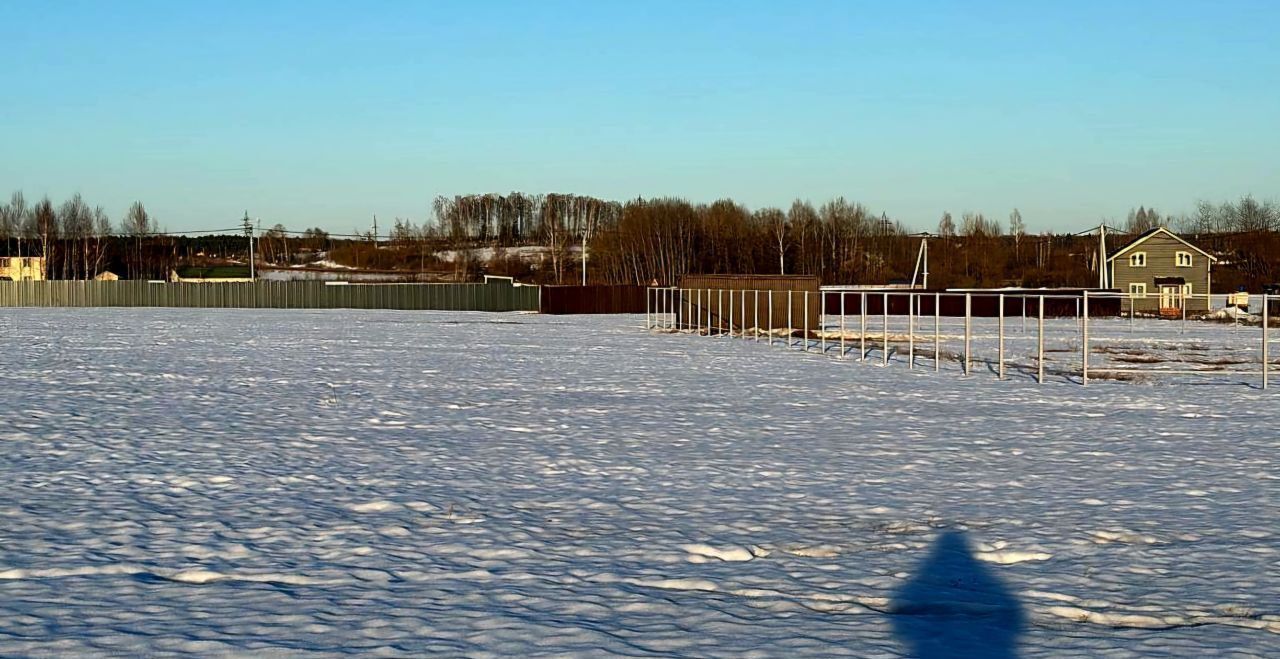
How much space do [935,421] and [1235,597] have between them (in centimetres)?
778

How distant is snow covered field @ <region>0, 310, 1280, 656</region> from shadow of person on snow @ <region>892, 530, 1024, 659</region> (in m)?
0.02

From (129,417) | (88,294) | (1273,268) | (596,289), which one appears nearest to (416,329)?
(596,289)

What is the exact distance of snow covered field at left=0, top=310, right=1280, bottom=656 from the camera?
5.45 metres

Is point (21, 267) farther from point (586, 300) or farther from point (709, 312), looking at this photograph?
point (709, 312)

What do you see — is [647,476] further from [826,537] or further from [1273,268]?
[1273,268]

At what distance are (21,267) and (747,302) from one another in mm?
109778

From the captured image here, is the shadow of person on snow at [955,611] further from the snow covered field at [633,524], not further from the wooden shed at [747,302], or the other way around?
the wooden shed at [747,302]

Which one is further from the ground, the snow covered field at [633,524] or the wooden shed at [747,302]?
the wooden shed at [747,302]

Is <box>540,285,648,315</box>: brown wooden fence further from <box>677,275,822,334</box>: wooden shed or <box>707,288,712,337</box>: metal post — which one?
<box>707,288,712,337</box>: metal post

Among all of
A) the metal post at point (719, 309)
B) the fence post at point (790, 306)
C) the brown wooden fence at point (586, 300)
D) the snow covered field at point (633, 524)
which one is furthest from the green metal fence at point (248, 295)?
the snow covered field at point (633, 524)

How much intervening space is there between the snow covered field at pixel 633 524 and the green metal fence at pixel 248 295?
59.1 meters

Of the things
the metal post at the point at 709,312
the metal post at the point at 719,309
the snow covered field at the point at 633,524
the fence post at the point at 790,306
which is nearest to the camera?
the snow covered field at the point at 633,524

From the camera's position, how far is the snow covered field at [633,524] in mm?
5449

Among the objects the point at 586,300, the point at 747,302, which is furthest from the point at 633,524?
the point at 586,300
